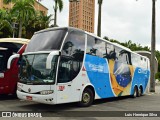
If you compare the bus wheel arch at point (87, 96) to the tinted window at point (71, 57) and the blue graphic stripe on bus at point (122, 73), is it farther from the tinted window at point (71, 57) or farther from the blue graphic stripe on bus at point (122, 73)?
the blue graphic stripe on bus at point (122, 73)

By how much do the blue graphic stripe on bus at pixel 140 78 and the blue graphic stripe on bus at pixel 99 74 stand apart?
4122 mm

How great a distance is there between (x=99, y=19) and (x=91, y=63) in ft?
36.4

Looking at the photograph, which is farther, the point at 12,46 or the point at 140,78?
the point at 140,78

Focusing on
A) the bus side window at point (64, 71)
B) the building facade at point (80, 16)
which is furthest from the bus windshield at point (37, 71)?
the building facade at point (80, 16)

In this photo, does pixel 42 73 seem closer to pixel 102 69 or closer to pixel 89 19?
pixel 102 69

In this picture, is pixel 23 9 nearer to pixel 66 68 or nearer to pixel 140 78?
pixel 140 78

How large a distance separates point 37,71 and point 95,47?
3530mm

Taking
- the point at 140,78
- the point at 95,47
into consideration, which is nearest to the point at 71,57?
the point at 95,47

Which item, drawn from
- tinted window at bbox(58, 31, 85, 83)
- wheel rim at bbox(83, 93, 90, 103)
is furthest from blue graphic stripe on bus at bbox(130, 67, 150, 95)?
tinted window at bbox(58, 31, 85, 83)

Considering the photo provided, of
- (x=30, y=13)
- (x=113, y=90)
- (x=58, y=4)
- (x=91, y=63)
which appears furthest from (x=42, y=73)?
(x=30, y=13)

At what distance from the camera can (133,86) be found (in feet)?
58.2

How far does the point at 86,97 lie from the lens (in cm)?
1220

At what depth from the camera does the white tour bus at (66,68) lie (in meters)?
10.3

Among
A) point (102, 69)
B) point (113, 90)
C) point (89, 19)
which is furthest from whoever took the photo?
point (89, 19)
